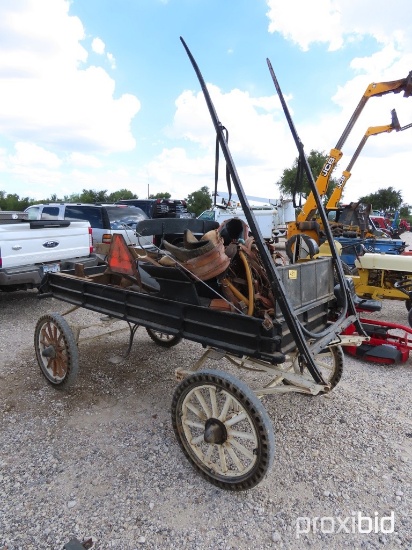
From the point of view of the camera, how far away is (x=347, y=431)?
3.33 m

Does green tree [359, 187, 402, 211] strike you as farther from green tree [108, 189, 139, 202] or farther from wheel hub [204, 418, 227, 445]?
wheel hub [204, 418, 227, 445]

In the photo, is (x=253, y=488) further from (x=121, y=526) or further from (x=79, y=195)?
(x=79, y=195)

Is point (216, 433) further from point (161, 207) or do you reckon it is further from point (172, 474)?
point (161, 207)

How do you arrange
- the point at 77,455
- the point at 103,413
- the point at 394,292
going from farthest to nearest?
the point at 394,292, the point at 103,413, the point at 77,455

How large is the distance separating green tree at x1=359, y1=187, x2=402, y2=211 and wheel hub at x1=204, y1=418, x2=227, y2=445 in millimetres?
59273

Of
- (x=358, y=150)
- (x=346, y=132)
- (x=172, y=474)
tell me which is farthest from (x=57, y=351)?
(x=358, y=150)

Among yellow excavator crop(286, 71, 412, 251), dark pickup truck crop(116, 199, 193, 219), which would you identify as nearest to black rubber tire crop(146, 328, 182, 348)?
yellow excavator crop(286, 71, 412, 251)

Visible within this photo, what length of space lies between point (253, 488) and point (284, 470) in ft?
1.03

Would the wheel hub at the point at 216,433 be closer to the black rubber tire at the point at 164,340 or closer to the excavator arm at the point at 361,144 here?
the black rubber tire at the point at 164,340

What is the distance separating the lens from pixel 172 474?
280cm

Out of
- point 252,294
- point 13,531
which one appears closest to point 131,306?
point 252,294

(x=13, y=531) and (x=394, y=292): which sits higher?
(x=394, y=292)

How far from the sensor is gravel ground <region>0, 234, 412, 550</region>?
7.56 feet

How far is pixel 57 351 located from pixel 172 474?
6.22 feet
